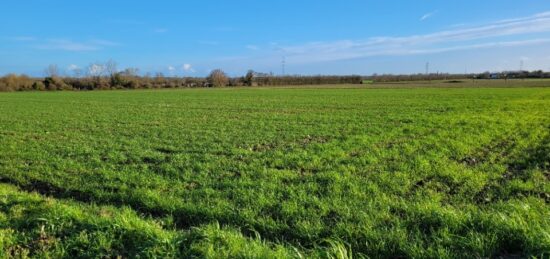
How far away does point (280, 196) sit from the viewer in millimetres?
7465

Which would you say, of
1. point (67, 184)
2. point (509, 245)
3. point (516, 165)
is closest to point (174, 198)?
point (67, 184)

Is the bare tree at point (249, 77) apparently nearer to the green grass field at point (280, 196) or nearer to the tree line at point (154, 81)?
the tree line at point (154, 81)

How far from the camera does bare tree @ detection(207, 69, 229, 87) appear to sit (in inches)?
4857

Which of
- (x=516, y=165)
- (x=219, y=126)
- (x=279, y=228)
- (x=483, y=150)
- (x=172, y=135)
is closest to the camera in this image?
(x=279, y=228)

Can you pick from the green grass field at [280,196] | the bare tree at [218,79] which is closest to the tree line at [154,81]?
the bare tree at [218,79]

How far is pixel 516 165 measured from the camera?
32.6 ft

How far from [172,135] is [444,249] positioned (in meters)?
13.5

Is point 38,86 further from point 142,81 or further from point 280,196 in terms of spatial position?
point 280,196

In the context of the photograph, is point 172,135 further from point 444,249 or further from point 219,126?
point 444,249

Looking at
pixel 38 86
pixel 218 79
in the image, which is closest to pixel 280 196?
pixel 38 86

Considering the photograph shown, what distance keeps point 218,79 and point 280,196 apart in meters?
120

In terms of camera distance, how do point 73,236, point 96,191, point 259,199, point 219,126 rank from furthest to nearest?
point 219,126, point 96,191, point 259,199, point 73,236

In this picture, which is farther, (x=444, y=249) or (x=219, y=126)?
(x=219, y=126)

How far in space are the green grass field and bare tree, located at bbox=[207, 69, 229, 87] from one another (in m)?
109
